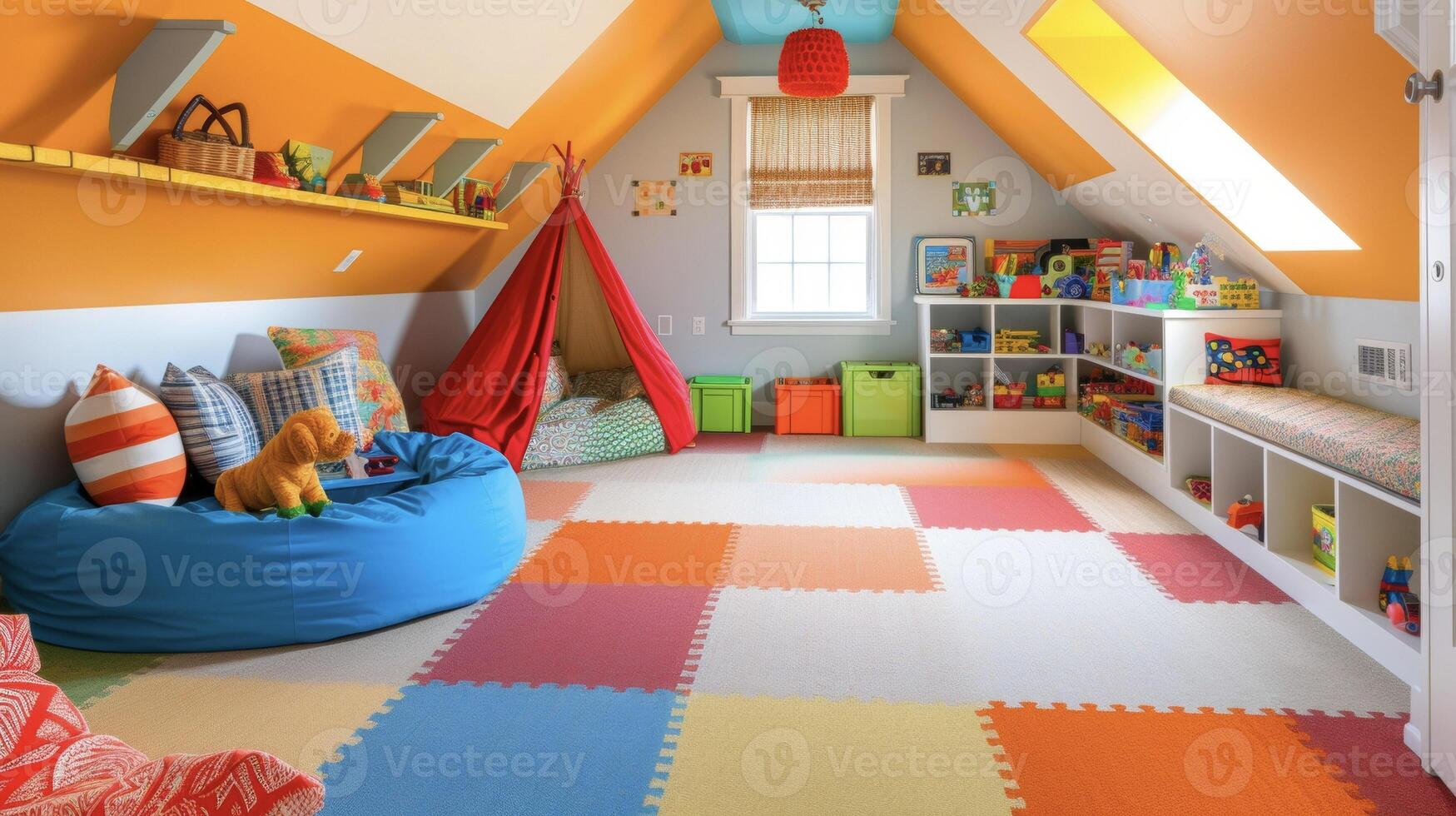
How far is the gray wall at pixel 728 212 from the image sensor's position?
673 centimetres

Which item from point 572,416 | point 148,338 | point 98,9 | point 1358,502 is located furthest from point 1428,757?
point 572,416

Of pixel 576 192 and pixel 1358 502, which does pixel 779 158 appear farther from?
pixel 1358 502

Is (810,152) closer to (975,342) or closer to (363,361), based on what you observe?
(975,342)

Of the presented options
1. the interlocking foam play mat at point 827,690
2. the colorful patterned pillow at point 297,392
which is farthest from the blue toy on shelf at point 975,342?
the colorful patterned pillow at point 297,392

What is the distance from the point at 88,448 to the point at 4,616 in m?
0.95

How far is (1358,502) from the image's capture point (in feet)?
9.51

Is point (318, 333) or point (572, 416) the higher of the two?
point (318, 333)

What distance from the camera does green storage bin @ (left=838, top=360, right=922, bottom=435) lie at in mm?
6566

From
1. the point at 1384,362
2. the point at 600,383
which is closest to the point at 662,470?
the point at 600,383

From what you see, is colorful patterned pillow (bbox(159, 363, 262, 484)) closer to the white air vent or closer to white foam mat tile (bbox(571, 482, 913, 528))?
white foam mat tile (bbox(571, 482, 913, 528))

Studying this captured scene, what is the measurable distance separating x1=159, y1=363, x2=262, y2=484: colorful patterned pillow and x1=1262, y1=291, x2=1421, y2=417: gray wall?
12.5 feet

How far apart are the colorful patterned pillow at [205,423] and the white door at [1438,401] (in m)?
3.29

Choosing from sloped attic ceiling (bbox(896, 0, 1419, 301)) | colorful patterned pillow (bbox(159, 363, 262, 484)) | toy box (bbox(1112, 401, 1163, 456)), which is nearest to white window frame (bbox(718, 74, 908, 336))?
sloped attic ceiling (bbox(896, 0, 1419, 301))

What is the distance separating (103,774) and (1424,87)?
9.36 ft
